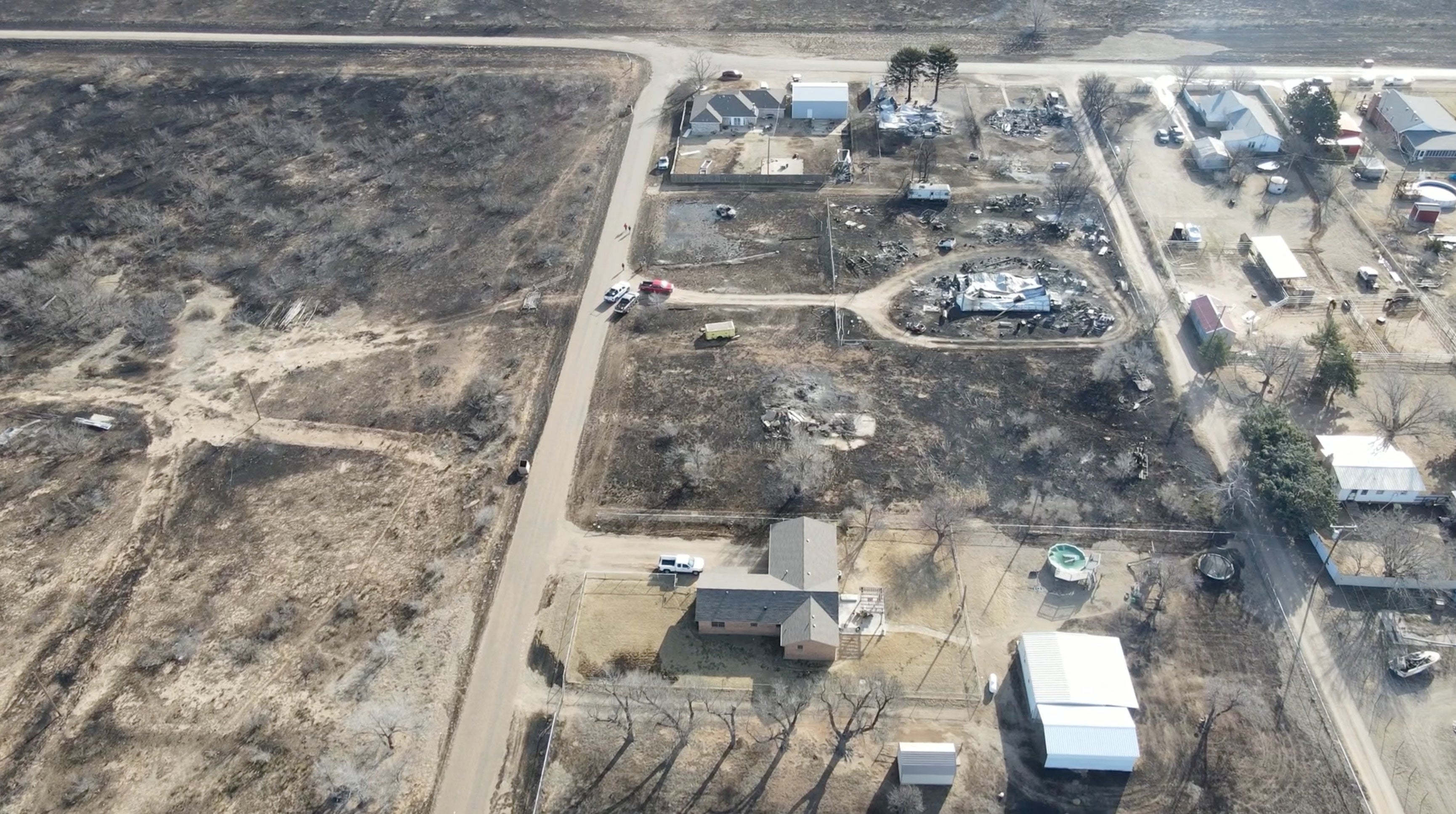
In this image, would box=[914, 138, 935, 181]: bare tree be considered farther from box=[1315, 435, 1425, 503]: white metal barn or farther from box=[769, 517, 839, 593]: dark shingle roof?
box=[769, 517, 839, 593]: dark shingle roof

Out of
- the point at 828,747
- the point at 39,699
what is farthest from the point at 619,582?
the point at 39,699

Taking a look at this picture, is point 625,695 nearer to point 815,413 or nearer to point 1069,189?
point 815,413

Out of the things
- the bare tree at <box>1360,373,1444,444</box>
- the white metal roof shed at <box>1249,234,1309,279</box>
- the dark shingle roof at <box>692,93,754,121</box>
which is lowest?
the bare tree at <box>1360,373,1444,444</box>

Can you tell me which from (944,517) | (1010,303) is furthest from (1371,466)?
(944,517)

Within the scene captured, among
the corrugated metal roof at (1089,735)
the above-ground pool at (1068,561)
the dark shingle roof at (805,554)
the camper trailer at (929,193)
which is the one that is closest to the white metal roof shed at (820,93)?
the camper trailer at (929,193)

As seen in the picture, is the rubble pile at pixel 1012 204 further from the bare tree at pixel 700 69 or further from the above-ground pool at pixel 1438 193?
the bare tree at pixel 700 69

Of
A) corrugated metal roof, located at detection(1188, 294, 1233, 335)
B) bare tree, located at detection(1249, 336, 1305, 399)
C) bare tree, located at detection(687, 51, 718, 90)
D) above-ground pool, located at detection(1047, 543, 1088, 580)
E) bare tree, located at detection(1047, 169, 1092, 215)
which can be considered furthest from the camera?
bare tree, located at detection(687, 51, 718, 90)

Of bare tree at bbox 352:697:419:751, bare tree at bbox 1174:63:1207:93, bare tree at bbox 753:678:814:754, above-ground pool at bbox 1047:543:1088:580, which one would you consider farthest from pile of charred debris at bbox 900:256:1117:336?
bare tree at bbox 352:697:419:751
